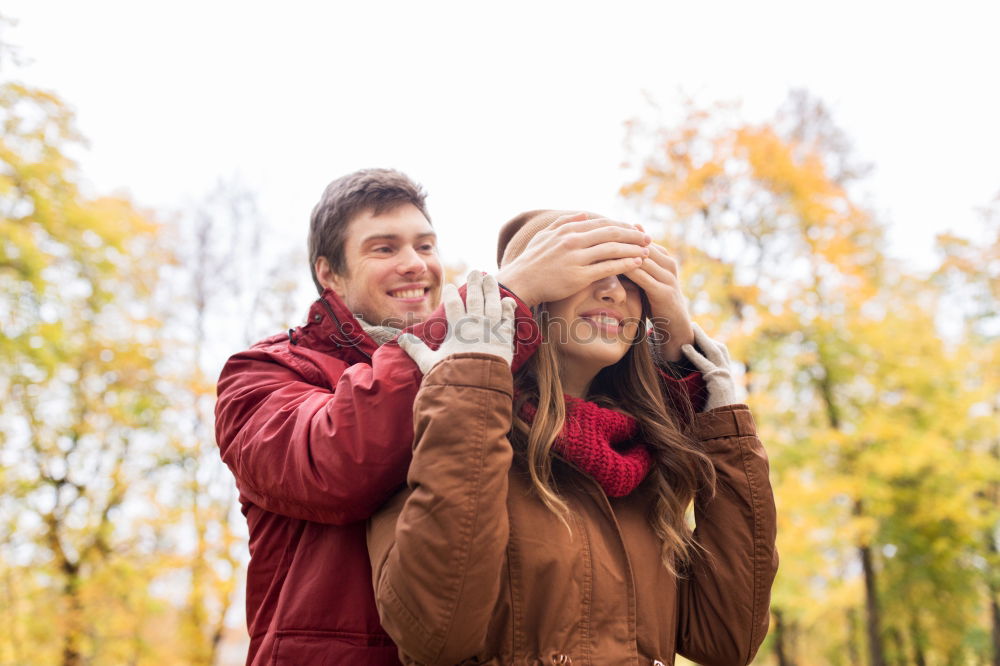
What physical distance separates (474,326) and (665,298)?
680mm

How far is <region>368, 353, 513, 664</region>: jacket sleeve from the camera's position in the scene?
5.04ft

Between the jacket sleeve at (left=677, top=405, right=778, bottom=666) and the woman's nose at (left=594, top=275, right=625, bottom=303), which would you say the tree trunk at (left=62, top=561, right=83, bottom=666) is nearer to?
the jacket sleeve at (left=677, top=405, right=778, bottom=666)

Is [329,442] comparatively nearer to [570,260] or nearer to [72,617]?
[570,260]

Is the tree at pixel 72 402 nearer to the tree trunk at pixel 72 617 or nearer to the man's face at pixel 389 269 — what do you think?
the tree trunk at pixel 72 617

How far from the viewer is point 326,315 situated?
221 centimetres

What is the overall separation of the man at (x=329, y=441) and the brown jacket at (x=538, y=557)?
13cm

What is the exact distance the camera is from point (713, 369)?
2.22m

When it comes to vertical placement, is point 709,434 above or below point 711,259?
below

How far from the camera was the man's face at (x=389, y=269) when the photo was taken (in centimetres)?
248

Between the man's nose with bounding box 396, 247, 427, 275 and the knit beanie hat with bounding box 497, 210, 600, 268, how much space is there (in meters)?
0.31

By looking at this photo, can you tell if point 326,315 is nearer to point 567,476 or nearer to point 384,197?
point 384,197

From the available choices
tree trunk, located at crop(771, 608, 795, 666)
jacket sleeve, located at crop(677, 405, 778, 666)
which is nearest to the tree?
jacket sleeve, located at crop(677, 405, 778, 666)

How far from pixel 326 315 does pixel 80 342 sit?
953 cm

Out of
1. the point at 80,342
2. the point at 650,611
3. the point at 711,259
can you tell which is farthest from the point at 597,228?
the point at 80,342
